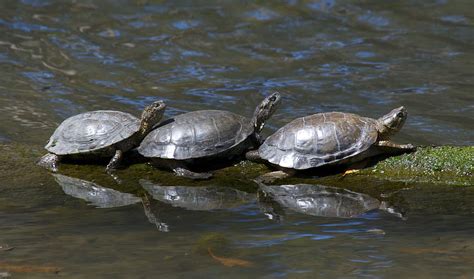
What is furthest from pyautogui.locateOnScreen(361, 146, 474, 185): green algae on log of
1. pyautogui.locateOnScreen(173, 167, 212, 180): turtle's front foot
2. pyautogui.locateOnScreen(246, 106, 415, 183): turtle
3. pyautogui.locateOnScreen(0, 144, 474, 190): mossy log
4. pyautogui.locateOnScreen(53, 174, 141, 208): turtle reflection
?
pyautogui.locateOnScreen(53, 174, 141, 208): turtle reflection

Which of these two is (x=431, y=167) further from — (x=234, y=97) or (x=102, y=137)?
(x=234, y=97)

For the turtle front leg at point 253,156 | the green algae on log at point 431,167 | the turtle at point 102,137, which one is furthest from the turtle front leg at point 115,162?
the green algae on log at point 431,167

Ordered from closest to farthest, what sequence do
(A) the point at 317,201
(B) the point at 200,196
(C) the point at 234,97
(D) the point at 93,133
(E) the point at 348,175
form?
1. (A) the point at 317,201
2. (B) the point at 200,196
3. (E) the point at 348,175
4. (D) the point at 93,133
5. (C) the point at 234,97

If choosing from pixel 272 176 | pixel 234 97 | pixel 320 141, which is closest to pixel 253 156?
pixel 272 176

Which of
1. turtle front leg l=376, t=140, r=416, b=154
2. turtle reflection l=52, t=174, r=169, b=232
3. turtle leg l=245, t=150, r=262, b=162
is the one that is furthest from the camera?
turtle leg l=245, t=150, r=262, b=162

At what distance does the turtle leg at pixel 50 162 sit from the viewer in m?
7.23

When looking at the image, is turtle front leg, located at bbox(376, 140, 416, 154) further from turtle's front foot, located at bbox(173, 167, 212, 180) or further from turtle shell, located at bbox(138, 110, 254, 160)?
turtle's front foot, located at bbox(173, 167, 212, 180)

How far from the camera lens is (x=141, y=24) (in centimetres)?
1631

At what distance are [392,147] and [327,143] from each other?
1.94 ft

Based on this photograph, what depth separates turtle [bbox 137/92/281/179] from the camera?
22.4 ft

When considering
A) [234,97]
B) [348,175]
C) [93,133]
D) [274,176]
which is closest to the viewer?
[348,175]

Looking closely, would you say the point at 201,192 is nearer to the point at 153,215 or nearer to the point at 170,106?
the point at 153,215

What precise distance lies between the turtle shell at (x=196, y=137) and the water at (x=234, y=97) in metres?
0.46

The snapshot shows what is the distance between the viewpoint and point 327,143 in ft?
21.6
